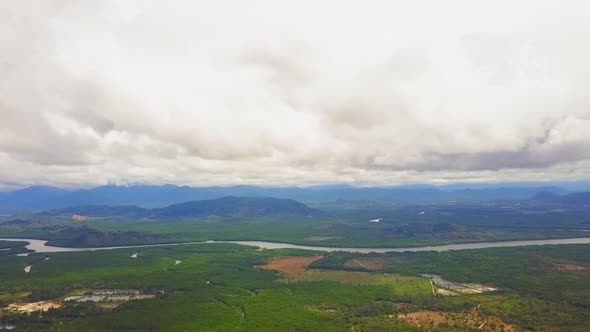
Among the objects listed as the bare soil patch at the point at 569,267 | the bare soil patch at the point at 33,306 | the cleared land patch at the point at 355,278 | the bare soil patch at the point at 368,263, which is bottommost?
the bare soil patch at the point at 33,306

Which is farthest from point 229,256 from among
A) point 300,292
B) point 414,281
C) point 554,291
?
point 554,291

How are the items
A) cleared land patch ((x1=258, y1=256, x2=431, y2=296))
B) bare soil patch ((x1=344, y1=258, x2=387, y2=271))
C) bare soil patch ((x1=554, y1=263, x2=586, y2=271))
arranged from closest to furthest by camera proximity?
cleared land patch ((x1=258, y1=256, x2=431, y2=296))
bare soil patch ((x1=554, y1=263, x2=586, y2=271))
bare soil patch ((x1=344, y1=258, x2=387, y2=271))

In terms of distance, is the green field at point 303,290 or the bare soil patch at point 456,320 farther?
the green field at point 303,290

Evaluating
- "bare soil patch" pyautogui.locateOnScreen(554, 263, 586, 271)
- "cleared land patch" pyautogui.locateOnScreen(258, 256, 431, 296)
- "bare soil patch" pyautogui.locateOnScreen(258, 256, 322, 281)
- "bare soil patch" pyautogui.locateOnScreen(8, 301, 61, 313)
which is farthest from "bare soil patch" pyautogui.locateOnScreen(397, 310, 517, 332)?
"bare soil patch" pyautogui.locateOnScreen(8, 301, 61, 313)

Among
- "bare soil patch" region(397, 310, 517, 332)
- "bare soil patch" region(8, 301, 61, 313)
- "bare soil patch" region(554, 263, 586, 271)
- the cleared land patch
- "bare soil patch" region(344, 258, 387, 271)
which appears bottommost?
"bare soil patch" region(8, 301, 61, 313)

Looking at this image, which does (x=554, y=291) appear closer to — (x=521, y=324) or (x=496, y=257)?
(x=521, y=324)

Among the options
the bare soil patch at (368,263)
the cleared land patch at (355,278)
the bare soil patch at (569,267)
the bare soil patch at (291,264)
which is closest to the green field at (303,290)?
the cleared land patch at (355,278)

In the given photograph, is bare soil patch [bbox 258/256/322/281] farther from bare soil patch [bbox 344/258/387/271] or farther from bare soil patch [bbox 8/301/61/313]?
bare soil patch [bbox 8/301/61/313]

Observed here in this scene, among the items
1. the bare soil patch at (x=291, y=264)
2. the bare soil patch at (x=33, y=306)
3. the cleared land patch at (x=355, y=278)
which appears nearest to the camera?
the bare soil patch at (x=33, y=306)

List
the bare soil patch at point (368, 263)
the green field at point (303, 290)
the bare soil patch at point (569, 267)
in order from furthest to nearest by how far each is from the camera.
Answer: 1. the bare soil patch at point (368, 263)
2. the bare soil patch at point (569, 267)
3. the green field at point (303, 290)

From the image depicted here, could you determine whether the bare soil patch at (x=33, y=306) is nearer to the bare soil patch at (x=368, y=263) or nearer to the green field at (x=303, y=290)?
the green field at (x=303, y=290)

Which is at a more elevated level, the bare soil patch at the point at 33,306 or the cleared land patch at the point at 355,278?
the cleared land patch at the point at 355,278
